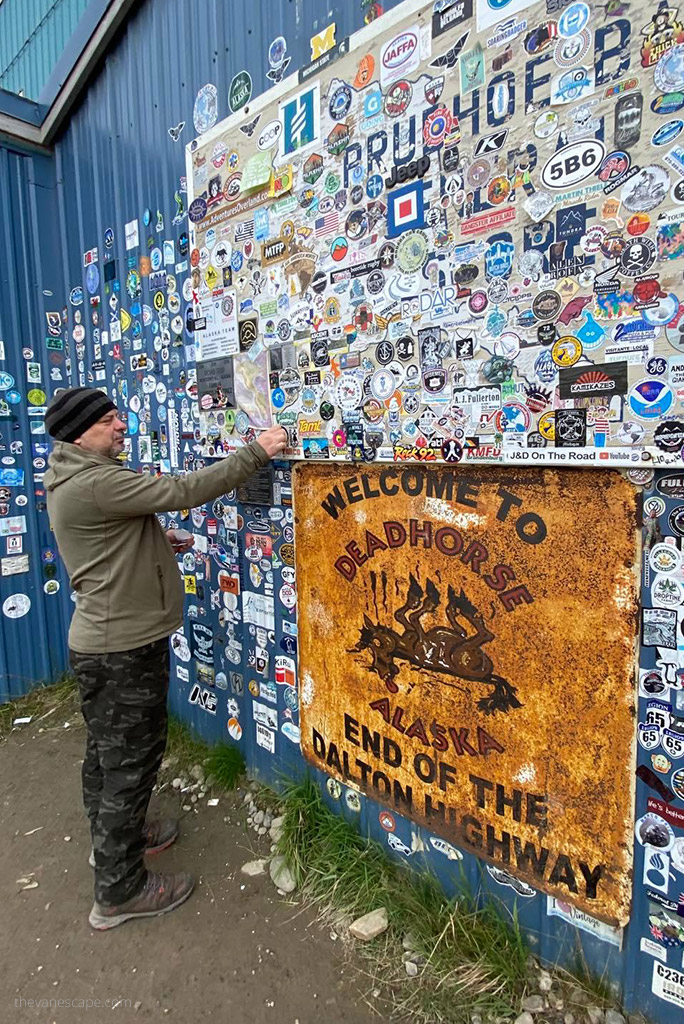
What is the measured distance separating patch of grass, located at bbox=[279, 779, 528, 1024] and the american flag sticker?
2537 millimetres

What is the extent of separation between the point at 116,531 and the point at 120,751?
36.5 inches

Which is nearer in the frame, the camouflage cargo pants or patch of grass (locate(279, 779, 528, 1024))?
patch of grass (locate(279, 779, 528, 1024))

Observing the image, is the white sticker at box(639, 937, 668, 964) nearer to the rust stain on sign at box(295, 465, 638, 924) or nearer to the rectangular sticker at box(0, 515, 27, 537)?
the rust stain on sign at box(295, 465, 638, 924)

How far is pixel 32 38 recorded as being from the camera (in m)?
5.31

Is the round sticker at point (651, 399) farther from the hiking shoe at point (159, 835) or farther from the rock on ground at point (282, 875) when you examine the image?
the hiking shoe at point (159, 835)

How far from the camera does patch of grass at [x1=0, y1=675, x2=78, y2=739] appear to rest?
4.32m

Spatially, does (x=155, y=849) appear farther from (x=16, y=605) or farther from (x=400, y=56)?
(x=400, y=56)

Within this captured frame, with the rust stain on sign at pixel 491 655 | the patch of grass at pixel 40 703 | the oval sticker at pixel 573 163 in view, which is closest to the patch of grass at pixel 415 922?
the rust stain on sign at pixel 491 655

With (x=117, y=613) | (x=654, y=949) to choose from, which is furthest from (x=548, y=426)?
(x=117, y=613)

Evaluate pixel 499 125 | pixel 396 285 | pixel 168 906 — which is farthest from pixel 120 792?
pixel 499 125

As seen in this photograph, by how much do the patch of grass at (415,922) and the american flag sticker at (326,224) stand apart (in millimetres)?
2537

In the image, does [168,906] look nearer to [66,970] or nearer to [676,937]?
[66,970]

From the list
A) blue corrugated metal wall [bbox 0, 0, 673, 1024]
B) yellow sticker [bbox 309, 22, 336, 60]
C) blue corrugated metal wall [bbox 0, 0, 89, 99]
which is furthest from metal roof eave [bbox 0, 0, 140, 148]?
yellow sticker [bbox 309, 22, 336, 60]

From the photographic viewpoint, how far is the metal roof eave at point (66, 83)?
3561 millimetres
